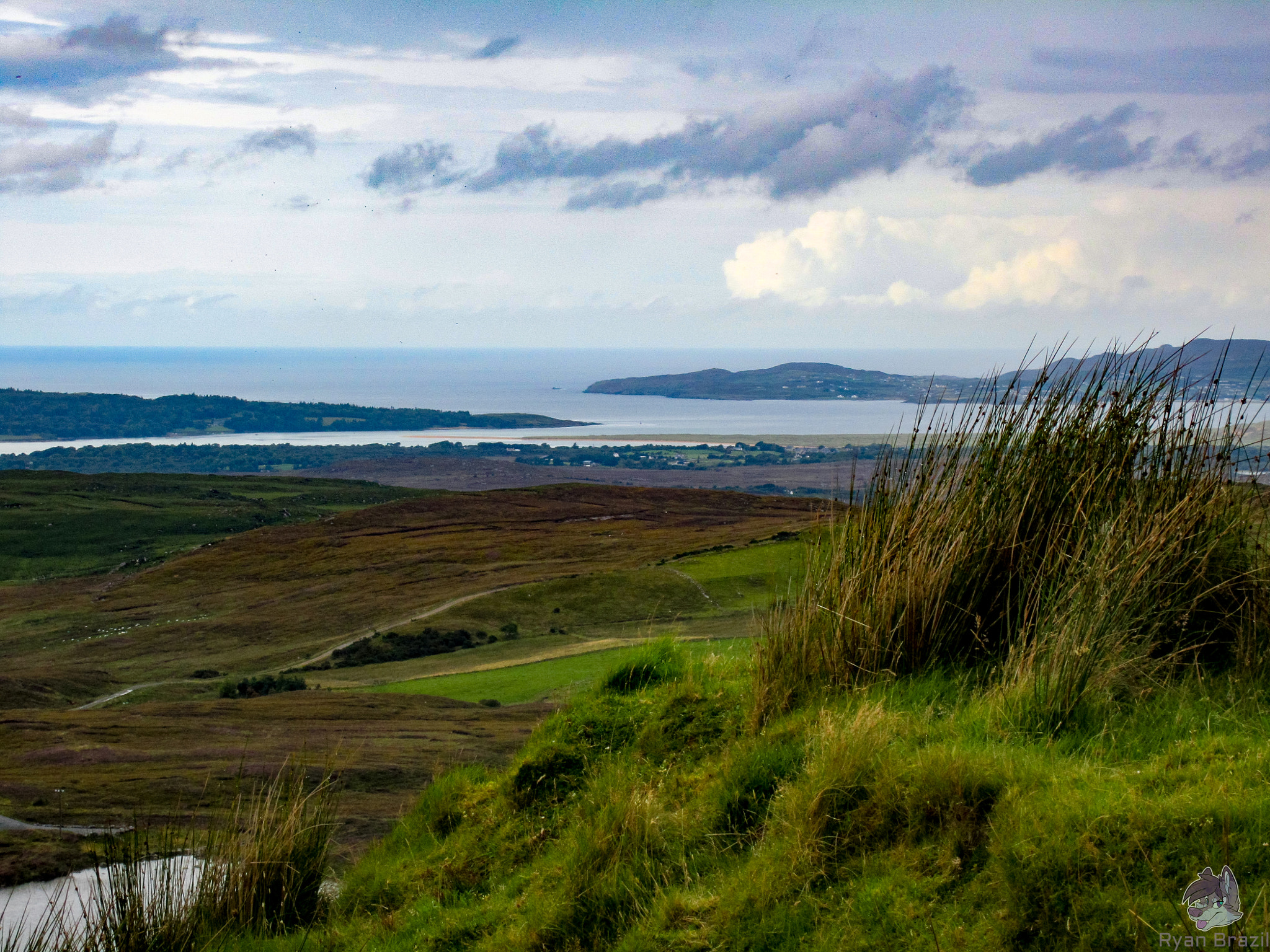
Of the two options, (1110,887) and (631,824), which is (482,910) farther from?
(1110,887)

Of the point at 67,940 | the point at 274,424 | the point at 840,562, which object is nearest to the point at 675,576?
the point at 840,562

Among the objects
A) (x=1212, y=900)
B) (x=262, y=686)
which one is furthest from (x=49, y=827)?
(x=262, y=686)

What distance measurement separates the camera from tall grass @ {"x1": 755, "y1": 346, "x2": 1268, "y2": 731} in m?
5.14

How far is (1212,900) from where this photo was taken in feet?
10.2

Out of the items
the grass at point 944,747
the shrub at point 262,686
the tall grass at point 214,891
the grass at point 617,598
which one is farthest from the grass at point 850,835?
the grass at point 617,598

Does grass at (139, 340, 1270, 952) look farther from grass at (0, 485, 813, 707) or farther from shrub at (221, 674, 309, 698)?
grass at (0, 485, 813, 707)

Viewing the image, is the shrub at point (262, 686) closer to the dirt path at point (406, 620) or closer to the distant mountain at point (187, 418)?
the dirt path at point (406, 620)

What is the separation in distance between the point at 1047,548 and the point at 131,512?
5890 cm

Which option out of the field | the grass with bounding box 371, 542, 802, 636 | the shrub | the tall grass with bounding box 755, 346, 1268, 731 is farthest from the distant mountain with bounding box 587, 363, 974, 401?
the tall grass with bounding box 755, 346, 1268, 731

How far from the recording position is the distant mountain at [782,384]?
5674 inches

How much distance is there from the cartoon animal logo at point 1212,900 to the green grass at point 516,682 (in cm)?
1005

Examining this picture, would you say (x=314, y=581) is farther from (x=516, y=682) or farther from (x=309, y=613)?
(x=516, y=682)

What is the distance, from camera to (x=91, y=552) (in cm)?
4856

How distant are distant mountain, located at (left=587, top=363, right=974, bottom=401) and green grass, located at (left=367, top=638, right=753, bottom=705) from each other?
355ft
